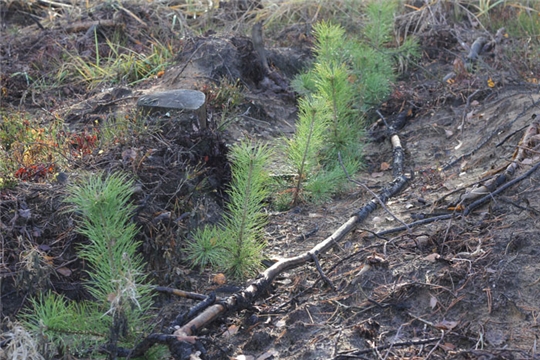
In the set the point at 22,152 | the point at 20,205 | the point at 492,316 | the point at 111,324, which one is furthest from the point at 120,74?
the point at 492,316

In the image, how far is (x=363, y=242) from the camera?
3.91 metres

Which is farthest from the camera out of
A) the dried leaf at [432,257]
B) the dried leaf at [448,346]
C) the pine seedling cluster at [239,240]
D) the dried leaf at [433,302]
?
the pine seedling cluster at [239,240]

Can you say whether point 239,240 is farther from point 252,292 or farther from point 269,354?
point 269,354

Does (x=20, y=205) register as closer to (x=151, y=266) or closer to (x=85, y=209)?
(x=151, y=266)

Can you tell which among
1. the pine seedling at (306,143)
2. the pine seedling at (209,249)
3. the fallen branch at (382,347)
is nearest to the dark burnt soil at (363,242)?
the fallen branch at (382,347)

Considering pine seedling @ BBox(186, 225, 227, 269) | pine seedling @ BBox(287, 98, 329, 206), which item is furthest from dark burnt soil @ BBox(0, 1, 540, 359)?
pine seedling @ BBox(287, 98, 329, 206)

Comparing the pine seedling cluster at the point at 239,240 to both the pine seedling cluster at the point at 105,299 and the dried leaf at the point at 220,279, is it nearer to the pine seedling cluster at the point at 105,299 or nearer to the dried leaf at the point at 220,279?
the dried leaf at the point at 220,279

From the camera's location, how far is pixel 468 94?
6.11 m

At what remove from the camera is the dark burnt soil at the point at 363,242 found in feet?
9.82

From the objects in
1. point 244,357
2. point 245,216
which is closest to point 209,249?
point 245,216

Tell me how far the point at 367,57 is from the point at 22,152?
10.9ft

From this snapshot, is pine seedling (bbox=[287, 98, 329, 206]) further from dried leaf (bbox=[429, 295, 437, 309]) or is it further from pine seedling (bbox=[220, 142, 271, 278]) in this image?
dried leaf (bbox=[429, 295, 437, 309])

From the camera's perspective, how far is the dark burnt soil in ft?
9.82

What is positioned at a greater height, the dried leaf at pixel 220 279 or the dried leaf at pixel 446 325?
the dried leaf at pixel 446 325
